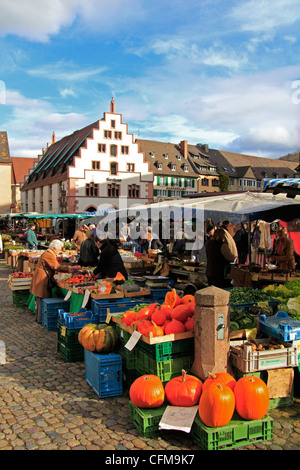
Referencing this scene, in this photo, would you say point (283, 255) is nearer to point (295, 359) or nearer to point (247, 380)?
point (295, 359)

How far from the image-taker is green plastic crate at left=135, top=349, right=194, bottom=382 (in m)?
4.09

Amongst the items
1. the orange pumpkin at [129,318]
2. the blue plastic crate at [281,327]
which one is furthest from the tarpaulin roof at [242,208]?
the orange pumpkin at [129,318]

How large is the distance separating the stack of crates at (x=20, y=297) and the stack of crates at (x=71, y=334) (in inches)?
164

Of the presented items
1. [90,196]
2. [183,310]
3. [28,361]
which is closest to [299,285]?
[183,310]

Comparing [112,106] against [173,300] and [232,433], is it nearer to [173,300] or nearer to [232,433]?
[173,300]

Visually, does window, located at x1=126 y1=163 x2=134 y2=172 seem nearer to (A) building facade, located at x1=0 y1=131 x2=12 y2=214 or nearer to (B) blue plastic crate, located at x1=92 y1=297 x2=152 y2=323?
(A) building facade, located at x1=0 y1=131 x2=12 y2=214

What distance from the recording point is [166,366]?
4117 mm

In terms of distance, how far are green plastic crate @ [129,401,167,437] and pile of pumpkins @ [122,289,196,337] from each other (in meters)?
0.72

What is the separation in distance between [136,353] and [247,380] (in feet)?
4.63

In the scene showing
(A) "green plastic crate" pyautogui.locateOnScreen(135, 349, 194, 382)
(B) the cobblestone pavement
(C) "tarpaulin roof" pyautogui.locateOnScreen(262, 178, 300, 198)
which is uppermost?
(C) "tarpaulin roof" pyautogui.locateOnScreen(262, 178, 300, 198)

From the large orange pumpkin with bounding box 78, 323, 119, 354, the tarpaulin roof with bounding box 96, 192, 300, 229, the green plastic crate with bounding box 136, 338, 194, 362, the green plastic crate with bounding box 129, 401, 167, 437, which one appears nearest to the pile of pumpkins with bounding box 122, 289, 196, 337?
the green plastic crate with bounding box 136, 338, 194, 362

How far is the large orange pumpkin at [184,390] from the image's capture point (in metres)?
3.80

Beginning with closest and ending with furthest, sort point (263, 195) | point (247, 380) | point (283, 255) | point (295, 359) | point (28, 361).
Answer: point (247, 380) → point (295, 359) → point (28, 361) → point (263, 195) → point (283, 255)
